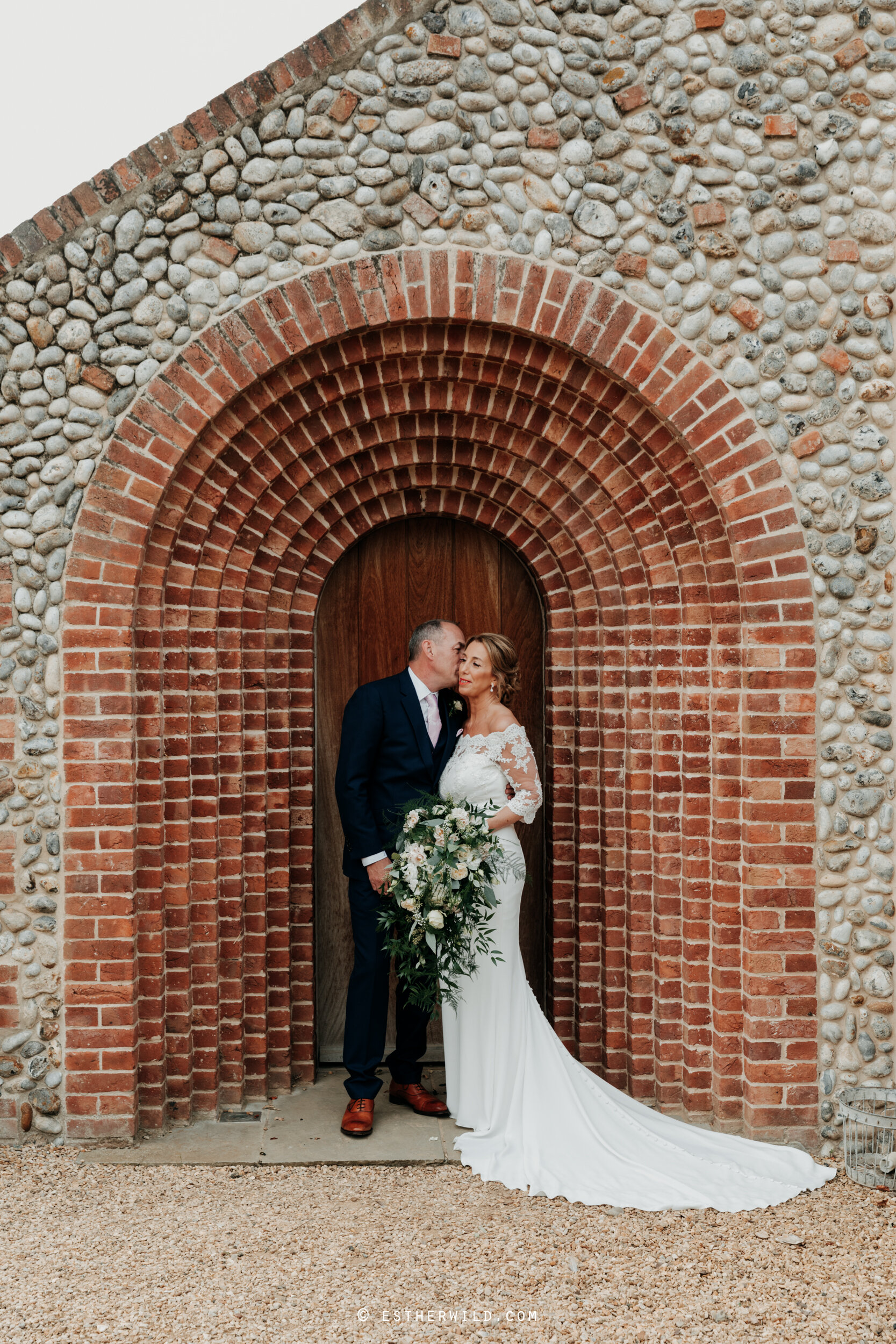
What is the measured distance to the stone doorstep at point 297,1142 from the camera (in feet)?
12.9

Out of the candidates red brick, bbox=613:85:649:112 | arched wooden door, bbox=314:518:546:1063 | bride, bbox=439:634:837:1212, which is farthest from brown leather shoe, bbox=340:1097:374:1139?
red brick, bbox=613:85:649:112

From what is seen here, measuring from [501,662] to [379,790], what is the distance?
2.69 ft

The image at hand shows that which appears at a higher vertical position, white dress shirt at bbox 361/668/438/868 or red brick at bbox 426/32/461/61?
red brick at bbox 426/32/461/61

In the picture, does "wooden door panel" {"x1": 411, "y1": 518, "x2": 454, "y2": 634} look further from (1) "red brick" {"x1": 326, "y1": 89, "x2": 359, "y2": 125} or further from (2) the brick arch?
(1) "red brick" {"x1": 326, "y1": 89, "x2": 359, "y2": 125}

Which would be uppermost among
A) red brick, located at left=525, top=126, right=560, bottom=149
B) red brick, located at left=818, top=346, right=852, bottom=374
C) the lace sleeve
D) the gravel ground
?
red brick, located at left=525, top=126, right=560, bottom=149

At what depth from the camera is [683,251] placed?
3965 millimetres

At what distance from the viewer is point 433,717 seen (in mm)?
4488

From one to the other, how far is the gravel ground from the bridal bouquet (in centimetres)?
81

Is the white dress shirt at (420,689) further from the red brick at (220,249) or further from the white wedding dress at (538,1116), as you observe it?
the red brick at (220,249)

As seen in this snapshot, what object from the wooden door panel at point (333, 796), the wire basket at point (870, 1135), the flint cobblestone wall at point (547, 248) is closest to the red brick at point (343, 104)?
the flint cobblestone wall at point (547, 248)

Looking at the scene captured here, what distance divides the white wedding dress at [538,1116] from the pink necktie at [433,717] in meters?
0.18

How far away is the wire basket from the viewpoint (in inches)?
147

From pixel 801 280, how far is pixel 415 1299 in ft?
13.3

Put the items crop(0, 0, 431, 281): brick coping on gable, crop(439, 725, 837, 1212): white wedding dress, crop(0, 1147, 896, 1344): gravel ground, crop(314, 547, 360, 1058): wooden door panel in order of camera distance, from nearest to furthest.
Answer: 1. crop(0, 1147, 896, 1344): gravel ground
2. crop(439, 725, 837, 1212): white wedding dress
3. crop(0, 0, 431, 281): brick coping on gable
4. crop(314, 547, 360, 1058): wooden door panel
